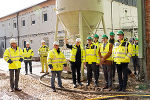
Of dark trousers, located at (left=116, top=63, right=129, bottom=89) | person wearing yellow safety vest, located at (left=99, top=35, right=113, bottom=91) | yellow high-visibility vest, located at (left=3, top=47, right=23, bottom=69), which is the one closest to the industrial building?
yellow high-visibility vest, located at (left=3, top=47, right=23, bottom=69)

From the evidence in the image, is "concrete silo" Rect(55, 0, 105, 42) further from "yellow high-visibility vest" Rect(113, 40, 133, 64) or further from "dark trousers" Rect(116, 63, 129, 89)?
"dark trousers" Rect(116, 63, 129, 89)

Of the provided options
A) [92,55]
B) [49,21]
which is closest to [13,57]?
[92,55]

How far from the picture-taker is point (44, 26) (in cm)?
1827

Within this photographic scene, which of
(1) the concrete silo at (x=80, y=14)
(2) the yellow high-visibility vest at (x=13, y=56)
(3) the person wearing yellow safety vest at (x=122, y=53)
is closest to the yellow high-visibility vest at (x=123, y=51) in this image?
(3) the person wearing yellow safety vest at (x=122, y=53)

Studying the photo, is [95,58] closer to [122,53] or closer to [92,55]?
[92,55]

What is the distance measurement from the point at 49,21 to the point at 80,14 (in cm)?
1033

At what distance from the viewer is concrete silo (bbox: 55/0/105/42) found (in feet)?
25.6

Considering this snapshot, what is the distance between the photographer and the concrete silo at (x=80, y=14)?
7.81 m

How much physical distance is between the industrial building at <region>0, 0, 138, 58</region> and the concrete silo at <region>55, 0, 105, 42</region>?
5781 mm

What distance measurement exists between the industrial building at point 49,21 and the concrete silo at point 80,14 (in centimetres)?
578

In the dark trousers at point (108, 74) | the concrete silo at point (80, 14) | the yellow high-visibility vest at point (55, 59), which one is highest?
the concrete silo at point (80, 14)

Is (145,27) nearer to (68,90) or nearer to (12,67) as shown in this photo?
(68,90)

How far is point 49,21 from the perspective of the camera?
57.4ft

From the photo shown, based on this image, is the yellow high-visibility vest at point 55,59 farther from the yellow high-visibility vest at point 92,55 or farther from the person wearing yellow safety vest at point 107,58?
the person wearing yellow safety vest at point 107,58
